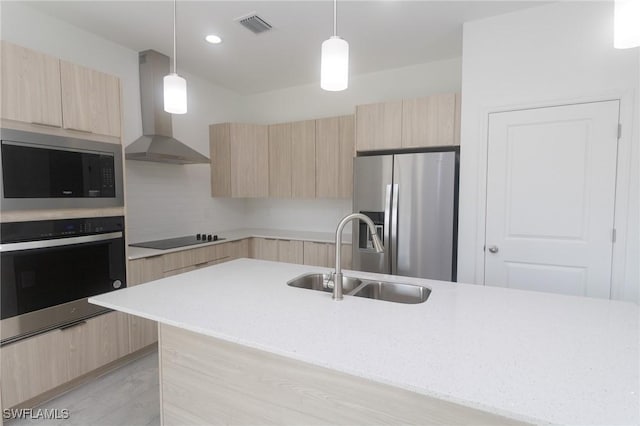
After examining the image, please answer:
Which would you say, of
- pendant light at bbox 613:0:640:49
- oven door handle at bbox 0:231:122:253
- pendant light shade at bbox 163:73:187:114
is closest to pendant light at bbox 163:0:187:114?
pendant light shade at bbox 163:73:187:114

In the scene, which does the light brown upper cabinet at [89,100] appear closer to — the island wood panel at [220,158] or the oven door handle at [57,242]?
the oven door handle at [57,242]

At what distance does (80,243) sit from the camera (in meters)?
2.23

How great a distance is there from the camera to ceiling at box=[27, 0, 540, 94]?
2.37m

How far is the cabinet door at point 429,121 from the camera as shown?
281 cm

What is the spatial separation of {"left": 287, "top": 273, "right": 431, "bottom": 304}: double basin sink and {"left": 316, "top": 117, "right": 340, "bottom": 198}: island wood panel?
74.8 inches

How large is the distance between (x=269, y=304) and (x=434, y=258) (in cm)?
185

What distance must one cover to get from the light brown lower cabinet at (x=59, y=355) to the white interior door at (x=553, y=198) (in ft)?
9.99

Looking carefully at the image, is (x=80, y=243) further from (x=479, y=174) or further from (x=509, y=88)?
(x=509, y=88)

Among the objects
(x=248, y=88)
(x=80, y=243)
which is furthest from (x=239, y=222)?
(x=80, y=243)

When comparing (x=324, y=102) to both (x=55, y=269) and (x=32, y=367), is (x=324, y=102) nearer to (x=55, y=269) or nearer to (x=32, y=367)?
(x=55, y=269)

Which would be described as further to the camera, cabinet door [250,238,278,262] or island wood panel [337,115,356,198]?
cabinet door [250,238,278,262]

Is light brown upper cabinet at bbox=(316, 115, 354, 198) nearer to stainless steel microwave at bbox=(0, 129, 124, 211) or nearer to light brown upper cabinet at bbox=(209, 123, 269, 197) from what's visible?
light brown upper cabinet at bbox=(209, 123, 269, 197)

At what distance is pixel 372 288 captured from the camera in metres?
1.79

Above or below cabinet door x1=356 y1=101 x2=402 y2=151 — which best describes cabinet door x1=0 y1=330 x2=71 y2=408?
below
